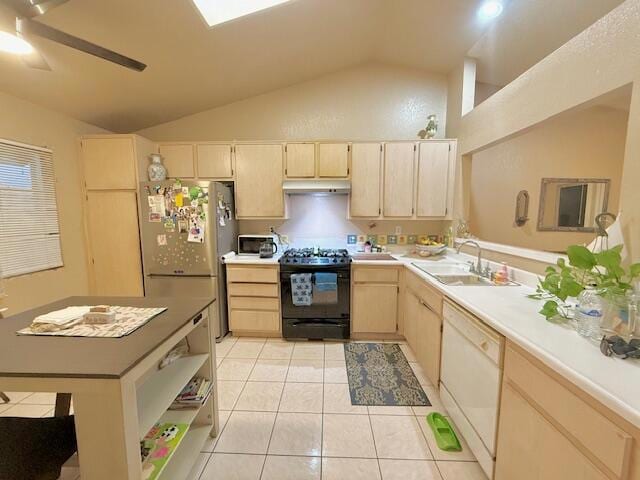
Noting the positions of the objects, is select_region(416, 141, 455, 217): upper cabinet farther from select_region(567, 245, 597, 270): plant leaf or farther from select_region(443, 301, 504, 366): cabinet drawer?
select_region(567, 245, 597, 270): plant leaf

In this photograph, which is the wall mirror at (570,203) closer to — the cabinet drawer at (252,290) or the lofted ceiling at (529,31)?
the lofted ceiling at (529,31)

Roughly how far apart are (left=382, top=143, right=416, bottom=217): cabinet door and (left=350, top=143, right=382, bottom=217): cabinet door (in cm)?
9

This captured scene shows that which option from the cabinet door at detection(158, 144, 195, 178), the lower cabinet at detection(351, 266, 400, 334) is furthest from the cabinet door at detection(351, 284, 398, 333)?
the cabinet door at detection(158, 144, 195, 178)

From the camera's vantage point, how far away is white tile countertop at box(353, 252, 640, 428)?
77cm

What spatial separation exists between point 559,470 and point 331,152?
9.26ft

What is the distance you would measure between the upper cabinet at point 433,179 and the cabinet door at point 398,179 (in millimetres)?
99

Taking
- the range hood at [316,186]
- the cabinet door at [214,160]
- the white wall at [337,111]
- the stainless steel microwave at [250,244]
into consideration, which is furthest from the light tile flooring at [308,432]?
the white wall at [337,111]

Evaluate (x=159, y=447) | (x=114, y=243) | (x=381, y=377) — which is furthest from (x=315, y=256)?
(x=114, y=243)

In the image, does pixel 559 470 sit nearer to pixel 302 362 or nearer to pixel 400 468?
pixel 400 468

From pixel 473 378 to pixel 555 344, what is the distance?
0.56 metres

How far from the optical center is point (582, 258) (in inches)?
44.0

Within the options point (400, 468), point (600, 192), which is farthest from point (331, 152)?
point (600, 192)

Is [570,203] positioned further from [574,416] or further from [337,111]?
[574,416]

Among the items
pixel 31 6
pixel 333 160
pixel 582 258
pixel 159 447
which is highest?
pixel 31 6
